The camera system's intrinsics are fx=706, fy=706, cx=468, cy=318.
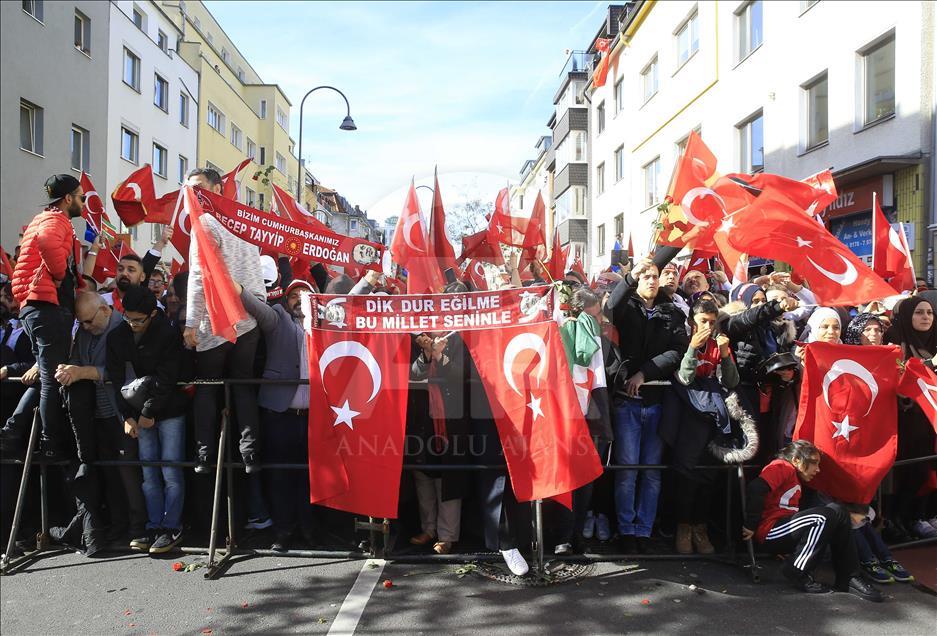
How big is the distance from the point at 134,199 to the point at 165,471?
4.06 m

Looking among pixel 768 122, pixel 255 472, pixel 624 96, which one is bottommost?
pixel 255 472

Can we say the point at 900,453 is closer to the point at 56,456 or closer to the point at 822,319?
the point at 822,319

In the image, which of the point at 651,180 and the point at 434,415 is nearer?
the point at 434,415

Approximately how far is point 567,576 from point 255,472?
2.27 meters

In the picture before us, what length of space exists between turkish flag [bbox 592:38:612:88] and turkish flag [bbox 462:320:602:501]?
92.3 ft

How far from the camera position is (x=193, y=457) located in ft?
17.2

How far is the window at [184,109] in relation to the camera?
1223 inches

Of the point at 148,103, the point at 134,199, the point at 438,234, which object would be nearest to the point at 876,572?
the point at 438,234

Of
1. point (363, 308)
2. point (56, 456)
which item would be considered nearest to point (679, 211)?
point (363, 308)

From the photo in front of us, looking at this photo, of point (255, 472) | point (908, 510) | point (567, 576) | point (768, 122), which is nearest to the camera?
point (567, 576)

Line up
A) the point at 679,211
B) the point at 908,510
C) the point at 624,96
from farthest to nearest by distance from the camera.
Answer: the point at 624,96, the point at 679,211, the point at 908,510

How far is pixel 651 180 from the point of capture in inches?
1025

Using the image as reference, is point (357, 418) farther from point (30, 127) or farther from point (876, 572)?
point (30, 127)

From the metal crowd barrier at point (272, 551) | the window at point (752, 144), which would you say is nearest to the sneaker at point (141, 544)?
the metal crowd barrier at point (272, 551)
